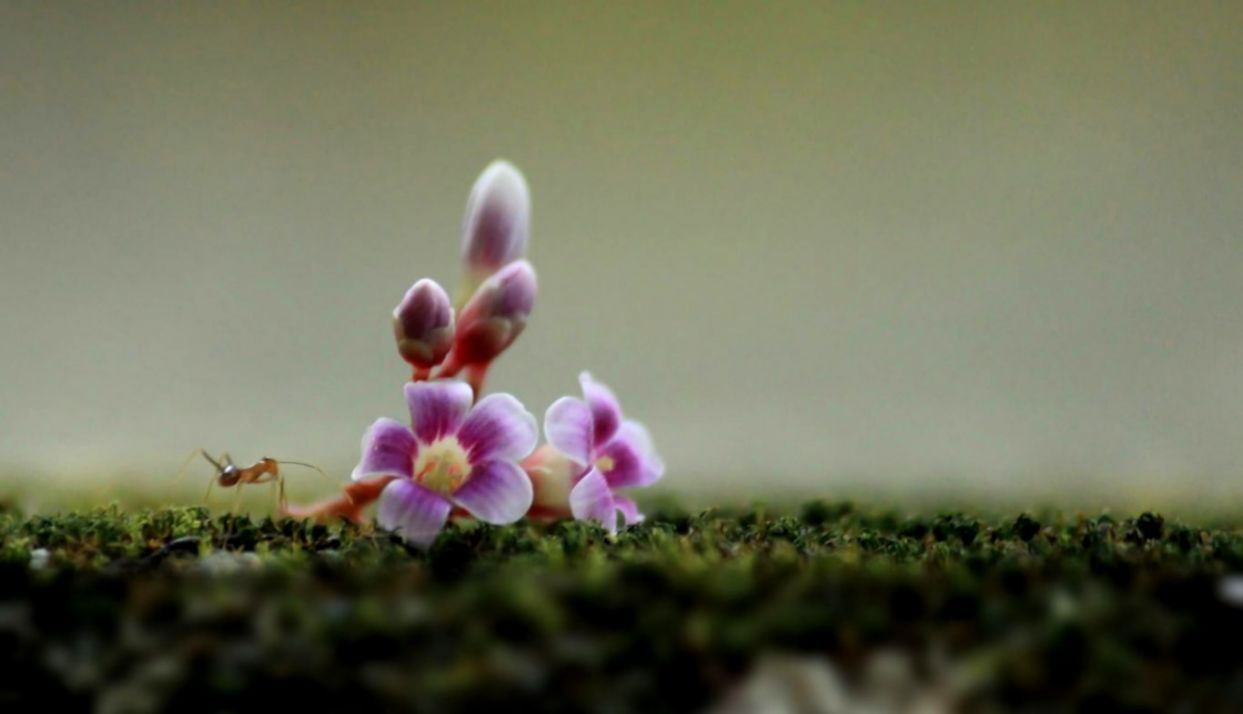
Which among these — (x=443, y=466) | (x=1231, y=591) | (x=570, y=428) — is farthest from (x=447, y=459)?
(x=1231, y=591)

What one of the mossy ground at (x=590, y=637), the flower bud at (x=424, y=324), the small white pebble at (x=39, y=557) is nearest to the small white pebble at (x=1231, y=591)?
the mossy ground at (x=590, y=637)

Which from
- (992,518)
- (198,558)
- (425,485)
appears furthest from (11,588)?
(992,518)

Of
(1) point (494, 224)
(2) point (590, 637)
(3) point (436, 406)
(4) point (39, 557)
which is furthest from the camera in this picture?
(1) point (494, 224)

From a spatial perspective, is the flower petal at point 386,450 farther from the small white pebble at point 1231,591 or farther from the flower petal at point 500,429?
the small white pebble at point 1231,591

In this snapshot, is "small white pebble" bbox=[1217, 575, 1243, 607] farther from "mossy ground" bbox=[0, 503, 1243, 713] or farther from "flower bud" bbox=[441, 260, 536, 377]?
"flower bud" bbox=[441, 260, 536, 377]

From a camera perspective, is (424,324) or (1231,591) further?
(424,324)

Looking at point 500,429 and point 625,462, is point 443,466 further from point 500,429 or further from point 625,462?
point 625,462

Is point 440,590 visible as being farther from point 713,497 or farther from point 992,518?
point 713,497

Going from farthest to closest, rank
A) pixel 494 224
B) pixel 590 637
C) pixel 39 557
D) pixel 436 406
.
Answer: pixel 494 224, pixel 436 406, pixel 39 557, pixel 590 637
